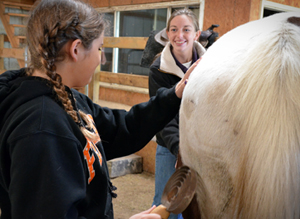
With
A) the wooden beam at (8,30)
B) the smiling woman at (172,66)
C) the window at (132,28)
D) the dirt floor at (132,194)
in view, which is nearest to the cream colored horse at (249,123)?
the smiling woman at (172,66)

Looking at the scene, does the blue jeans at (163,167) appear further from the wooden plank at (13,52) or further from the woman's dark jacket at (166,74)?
the wooden plank at (13,52)

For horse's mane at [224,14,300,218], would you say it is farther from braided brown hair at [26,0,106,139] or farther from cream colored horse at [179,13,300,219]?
braided brown hair at [26,0,106,139]

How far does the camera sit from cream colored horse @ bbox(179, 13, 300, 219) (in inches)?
22.5

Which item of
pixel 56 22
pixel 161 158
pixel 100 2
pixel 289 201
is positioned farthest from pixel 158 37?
pixel 100 2

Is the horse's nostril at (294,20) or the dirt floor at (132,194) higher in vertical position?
the horse's nostril at (294,20)

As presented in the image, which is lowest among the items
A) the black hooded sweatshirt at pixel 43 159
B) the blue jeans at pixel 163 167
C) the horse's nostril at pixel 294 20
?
the blue jeans at pixel 163 167

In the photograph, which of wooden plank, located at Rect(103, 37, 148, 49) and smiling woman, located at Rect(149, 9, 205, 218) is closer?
smiling woman, located at Rect(149, 9, 205, 218)

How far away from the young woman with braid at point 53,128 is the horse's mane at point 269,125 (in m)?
0.24

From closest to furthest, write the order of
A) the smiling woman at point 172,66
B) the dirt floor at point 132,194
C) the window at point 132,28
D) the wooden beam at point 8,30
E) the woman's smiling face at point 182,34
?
the smiling woman at point 172,66 → the woman's smiling face at point 182,34 → the dirt floor at point 132,194 → the window at point 132,28 → the wooden beam at point 8,30

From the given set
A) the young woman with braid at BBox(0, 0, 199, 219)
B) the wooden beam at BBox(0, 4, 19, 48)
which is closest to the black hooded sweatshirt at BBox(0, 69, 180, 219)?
the young woman with braid at BBox(0, 0, 199, 219)

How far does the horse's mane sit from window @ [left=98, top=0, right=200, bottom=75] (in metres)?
3.53

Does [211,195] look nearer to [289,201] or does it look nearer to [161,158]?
[289,201]

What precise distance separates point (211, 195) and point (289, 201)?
0.60 feet

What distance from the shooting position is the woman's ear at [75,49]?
2.52 ft
